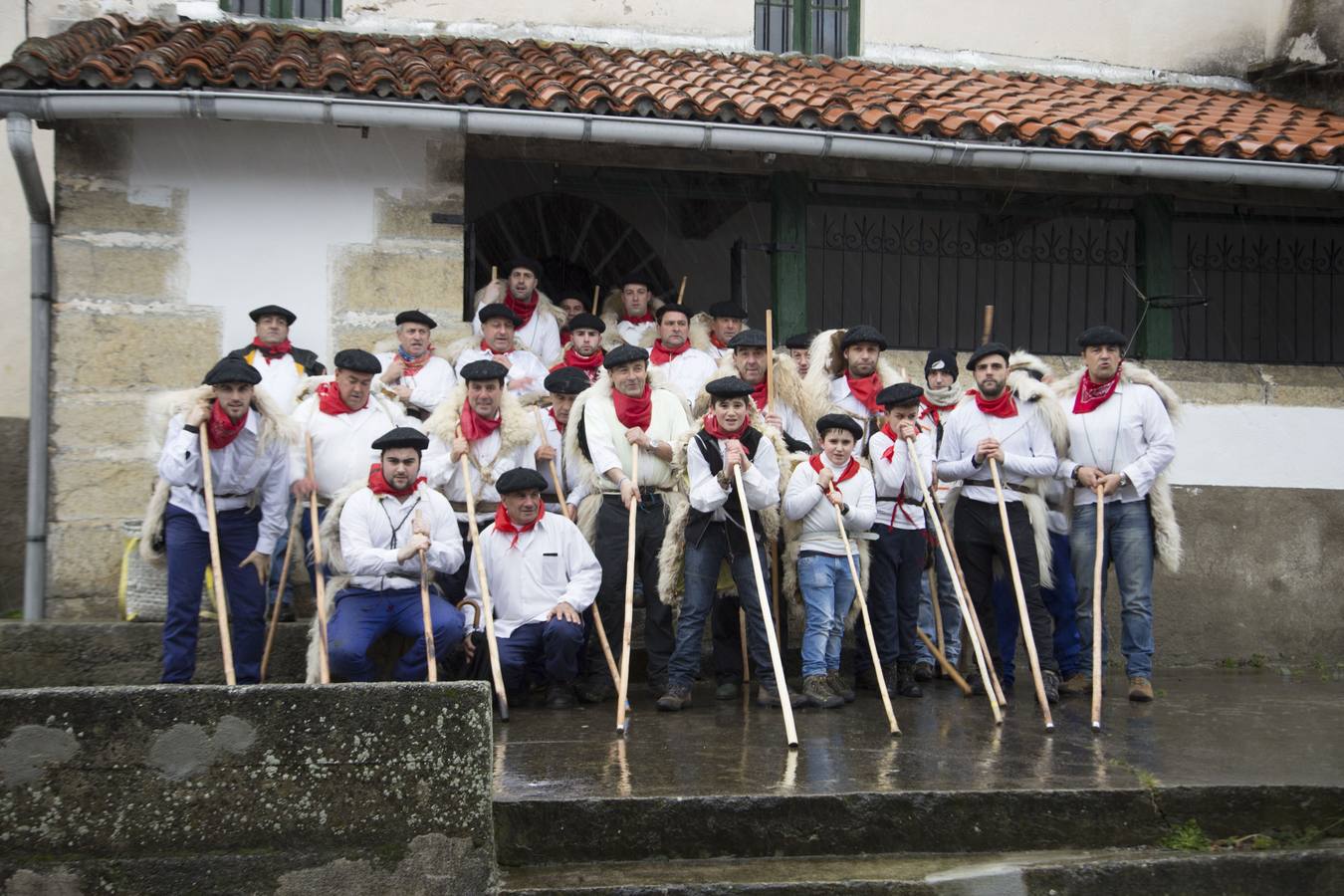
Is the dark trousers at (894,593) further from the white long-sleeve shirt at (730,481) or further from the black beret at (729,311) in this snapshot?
the black beret at (729,311)

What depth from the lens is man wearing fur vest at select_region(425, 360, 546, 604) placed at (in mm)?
7391

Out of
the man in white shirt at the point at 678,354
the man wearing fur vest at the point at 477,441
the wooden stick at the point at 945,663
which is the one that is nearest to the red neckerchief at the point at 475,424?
the man wearing fur vest at the point at 477,441

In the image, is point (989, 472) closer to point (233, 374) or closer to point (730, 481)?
point (730, 481)

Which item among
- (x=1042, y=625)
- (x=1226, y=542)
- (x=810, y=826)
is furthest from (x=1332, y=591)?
(x=810, y=826)

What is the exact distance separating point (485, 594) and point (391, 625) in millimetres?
486

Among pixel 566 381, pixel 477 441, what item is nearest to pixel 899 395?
pixel 566 381

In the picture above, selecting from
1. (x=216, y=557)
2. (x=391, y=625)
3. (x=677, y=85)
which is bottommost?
(x=391, y=625)

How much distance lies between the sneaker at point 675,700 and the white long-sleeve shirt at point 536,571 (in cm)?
61

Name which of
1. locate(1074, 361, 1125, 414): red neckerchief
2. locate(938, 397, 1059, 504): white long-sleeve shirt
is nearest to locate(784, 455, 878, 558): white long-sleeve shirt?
locate(938, 397, 1059, 504): white long-sleeve shirt

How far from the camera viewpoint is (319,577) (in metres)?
6.80

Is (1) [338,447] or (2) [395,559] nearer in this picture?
(2) [395,559]

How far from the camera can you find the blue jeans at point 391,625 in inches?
263

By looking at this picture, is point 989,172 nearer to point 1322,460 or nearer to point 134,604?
point 1322,460

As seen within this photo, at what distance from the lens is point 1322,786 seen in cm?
525
